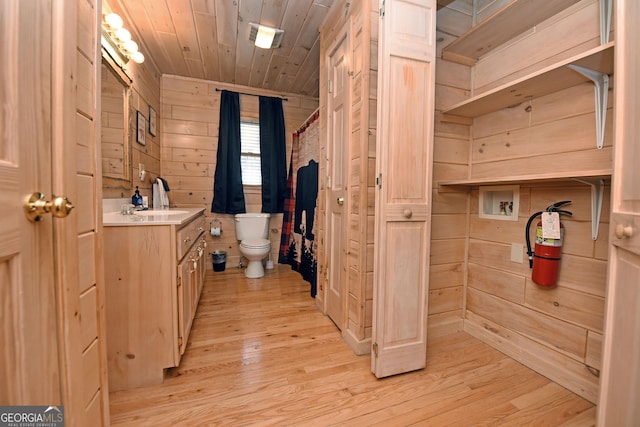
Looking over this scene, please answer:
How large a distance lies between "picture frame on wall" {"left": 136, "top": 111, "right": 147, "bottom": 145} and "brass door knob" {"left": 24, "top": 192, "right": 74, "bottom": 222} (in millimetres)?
2157

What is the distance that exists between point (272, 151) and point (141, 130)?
150 cm

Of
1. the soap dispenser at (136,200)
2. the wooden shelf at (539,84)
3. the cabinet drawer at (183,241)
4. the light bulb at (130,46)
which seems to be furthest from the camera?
the soap dispenser at (136,200)

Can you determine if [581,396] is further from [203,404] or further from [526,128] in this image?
[203,404]

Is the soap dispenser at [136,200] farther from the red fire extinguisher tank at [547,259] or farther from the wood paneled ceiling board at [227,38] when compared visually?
the red fire extinguisher tank at [547,259]

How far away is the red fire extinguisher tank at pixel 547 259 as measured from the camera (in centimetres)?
136

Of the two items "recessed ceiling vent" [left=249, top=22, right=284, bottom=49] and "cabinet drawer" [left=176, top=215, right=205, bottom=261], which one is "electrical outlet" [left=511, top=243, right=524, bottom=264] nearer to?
"cabinet drawer" [left=176, top=215, right=205, bottom=261]

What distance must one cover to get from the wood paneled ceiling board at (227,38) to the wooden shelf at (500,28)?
101 centimetres

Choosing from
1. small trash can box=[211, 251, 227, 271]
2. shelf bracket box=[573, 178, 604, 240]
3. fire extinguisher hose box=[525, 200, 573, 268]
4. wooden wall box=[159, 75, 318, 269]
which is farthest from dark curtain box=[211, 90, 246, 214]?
shelf bracket box=[573, 178, 604, 240]

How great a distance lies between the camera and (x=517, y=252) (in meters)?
1.60

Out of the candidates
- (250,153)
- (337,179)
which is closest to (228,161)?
(250,153)

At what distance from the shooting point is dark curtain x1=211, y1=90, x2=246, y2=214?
131 inches

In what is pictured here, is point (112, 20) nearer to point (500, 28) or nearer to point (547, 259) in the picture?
point (500, 28)

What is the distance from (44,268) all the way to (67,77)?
46 centimetres

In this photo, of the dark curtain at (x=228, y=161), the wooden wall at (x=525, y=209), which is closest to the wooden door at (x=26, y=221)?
the wooden wall at (x=525, y=209)
